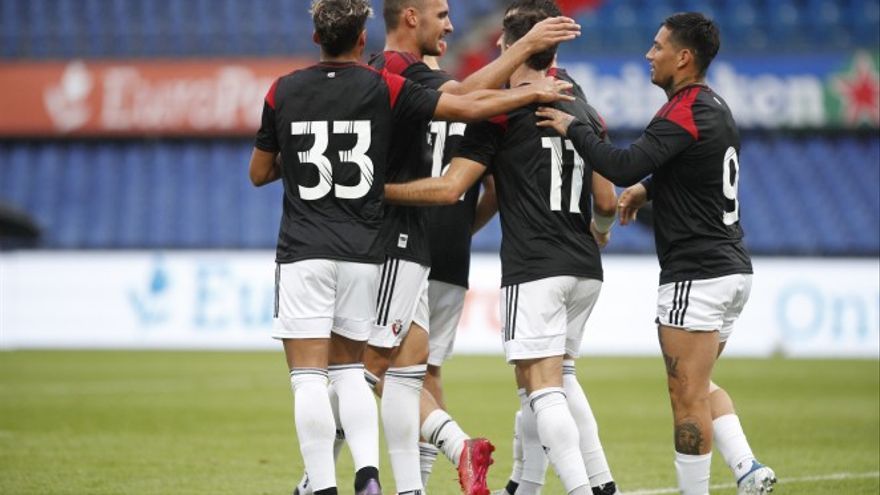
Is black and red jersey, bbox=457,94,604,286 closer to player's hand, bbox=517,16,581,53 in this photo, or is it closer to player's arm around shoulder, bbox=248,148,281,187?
player's hand, bbox=517,16,581,53

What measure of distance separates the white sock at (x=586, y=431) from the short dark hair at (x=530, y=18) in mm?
1449

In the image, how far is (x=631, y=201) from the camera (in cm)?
Answer: 637

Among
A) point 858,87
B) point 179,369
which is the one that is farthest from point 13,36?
point 858,87

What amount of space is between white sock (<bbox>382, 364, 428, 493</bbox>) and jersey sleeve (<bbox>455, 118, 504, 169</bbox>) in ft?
3.43

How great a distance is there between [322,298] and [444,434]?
3.82 ft

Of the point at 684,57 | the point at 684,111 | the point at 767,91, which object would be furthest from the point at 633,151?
the point at 767,91

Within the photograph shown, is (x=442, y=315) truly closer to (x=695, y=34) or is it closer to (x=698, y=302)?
(x=698, y=302)

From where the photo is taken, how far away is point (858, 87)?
20.5 meters

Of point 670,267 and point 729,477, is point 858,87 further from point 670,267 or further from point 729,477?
point 670,267

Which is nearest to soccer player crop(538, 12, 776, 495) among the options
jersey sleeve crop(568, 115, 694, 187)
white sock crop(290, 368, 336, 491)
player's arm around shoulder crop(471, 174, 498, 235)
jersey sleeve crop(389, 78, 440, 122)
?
jersey sleeve crop(568, 115, 694, 187)

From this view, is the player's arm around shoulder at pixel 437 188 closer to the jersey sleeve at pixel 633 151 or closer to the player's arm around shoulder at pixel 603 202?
the jersey sleeve at pixel 633 151

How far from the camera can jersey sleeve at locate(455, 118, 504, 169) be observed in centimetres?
597

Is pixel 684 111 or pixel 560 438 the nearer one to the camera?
pixel 560 438

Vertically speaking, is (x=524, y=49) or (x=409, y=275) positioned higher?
(x=524, y=49)
